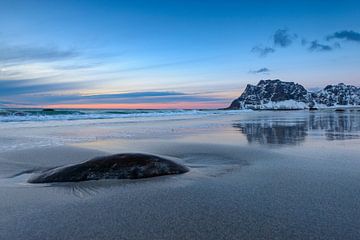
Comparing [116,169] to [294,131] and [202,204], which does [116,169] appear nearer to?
[202,204]

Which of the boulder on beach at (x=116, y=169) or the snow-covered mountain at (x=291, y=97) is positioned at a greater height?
the snow-covered mountain at (x=291, y=97)

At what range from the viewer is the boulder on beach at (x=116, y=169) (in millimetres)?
5258

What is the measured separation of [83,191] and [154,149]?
471 centimetres

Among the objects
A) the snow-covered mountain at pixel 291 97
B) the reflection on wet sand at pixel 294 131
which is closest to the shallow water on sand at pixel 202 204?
the reflection on wet sand at pixel 294 131

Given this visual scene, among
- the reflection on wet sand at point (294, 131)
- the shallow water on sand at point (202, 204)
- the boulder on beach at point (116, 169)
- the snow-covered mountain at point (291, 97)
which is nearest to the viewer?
the shallow water on sand at point (202, 204)

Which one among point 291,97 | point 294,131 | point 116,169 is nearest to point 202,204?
point 116,169

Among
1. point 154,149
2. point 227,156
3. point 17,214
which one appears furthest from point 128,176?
point 154,149

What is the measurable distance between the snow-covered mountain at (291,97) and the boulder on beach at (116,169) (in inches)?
5590

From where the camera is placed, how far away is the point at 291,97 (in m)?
170

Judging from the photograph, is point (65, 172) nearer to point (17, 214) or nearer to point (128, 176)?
point (128, 176)

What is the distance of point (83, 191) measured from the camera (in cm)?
451

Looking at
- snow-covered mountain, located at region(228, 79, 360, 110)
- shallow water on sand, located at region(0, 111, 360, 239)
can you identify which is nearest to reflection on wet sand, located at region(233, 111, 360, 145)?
shallow water on sand, located at region(0, 111, 360, 239)

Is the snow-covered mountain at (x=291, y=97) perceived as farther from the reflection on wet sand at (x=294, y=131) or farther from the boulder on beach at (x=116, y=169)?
the boulder on beach at (x=116, y=169)

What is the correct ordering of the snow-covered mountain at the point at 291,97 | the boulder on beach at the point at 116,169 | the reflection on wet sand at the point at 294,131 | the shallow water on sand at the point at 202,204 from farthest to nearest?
the snow-covered mountain at the point at 291,97
the reflection on wet sand at the point at 294,131
the boulder on beach at the point at 116,169
the shallow water on sand at the point at 202,204
